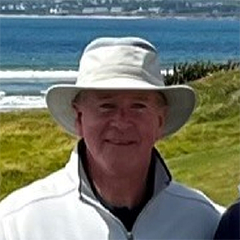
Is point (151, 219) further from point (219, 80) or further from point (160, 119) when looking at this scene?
point (219, 80)

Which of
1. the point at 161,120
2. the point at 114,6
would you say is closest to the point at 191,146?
the point at 161,120

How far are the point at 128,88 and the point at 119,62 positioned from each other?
0.28 feet

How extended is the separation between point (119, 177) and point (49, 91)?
252mm

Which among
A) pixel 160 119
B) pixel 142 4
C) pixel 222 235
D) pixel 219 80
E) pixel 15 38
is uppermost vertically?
pixel 160 119

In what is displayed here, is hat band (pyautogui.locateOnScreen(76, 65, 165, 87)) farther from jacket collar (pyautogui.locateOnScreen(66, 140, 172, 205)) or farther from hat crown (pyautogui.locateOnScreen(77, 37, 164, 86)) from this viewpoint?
jacket collar (pyautogui.locateOnScreen(66, 140, 172, 205))

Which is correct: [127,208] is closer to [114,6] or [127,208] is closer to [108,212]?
[108,212]

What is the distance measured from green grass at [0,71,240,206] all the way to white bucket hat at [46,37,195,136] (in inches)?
122

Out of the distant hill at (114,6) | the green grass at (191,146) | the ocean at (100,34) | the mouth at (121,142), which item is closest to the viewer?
the mouth at (121,142)

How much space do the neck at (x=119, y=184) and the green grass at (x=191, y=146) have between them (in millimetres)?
3144

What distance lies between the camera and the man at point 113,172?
1979mm

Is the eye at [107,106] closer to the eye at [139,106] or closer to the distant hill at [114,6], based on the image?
the eye at [139,106]

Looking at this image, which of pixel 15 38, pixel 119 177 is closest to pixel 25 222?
pixel 119 177

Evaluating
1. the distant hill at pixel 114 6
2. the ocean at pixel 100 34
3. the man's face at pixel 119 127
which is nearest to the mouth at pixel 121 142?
the man's face at pixel 119 127

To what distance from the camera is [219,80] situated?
35.7 feet
